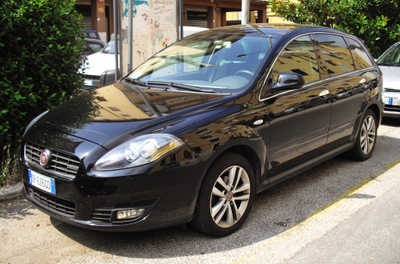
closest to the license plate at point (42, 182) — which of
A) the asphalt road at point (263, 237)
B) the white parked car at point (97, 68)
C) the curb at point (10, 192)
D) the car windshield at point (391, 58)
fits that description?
the asphalt road at point (263, 237)

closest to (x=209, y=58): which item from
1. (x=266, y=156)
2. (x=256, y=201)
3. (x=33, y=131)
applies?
(x=266, y=156)

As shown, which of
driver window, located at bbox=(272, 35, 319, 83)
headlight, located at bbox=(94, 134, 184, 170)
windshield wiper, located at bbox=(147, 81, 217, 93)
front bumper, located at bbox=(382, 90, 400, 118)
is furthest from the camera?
front bumper, located at bbox=(382, 90, 400, 118)

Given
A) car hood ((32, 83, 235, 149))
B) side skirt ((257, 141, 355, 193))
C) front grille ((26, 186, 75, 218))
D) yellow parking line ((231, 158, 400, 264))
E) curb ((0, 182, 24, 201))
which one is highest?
car hood ((32, 83, 235, 149))

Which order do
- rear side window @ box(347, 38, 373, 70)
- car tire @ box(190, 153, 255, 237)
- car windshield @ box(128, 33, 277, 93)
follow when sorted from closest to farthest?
car tire @ box(190, 153, 255, 237) → car windshield @ box(128, 33, 277, 93) → rear side window @ box(347, 38, 373, 70)

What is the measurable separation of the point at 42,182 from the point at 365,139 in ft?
13.7

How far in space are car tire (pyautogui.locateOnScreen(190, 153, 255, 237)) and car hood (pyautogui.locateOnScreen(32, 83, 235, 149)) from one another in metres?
0.45

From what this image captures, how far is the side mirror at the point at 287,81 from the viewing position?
380cm

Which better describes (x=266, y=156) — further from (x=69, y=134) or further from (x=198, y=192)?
(x=69, y=134)

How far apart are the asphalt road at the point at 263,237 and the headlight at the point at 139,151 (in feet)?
2.49

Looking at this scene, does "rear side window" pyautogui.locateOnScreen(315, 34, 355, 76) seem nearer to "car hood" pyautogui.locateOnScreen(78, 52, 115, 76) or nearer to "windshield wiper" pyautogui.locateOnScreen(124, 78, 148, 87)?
"windshield wiper" pyautogui.locateOnScreen(124, 78, 148, 87)

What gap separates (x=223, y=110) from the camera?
342 cm

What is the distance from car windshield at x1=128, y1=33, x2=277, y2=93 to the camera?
390cm

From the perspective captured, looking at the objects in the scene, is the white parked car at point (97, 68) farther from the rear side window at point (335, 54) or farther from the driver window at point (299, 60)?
the driver window at point (299, 60)

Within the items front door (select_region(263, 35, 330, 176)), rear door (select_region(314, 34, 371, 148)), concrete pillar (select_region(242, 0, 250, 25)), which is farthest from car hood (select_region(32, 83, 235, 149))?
concrete pillar (select_region(242, 0, 250, 25))
